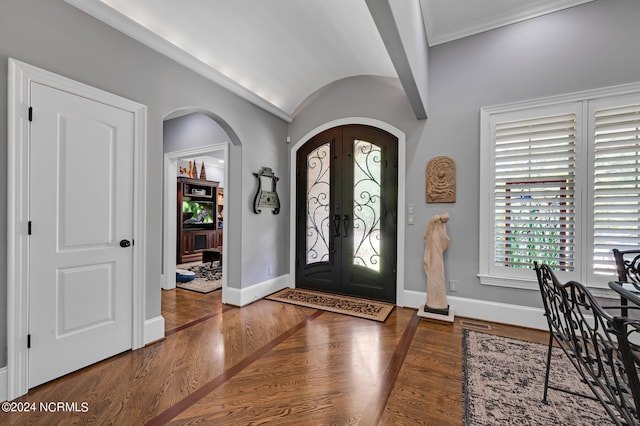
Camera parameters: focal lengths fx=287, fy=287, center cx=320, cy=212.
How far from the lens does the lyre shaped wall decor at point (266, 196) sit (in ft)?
12.9

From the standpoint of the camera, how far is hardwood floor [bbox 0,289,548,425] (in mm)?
1746

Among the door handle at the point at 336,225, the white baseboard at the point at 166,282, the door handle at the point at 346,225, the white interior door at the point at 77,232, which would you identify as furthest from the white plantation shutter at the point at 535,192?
the white baseboard at the point at 166,282

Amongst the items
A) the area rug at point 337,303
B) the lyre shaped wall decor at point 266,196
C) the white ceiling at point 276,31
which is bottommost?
the area rug at point 337,303

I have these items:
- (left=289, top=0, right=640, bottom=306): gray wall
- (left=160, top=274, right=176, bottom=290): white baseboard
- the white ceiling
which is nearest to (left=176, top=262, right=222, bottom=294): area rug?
(left=160, top=274, right=176, bottom=290): white baseboard

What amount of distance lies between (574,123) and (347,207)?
2.63 m

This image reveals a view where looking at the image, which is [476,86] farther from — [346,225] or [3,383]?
[3,383]

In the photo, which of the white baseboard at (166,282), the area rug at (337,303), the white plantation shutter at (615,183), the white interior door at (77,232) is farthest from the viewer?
the white baseboard at (166,282)

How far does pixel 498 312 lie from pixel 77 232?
Result: 13.4ft

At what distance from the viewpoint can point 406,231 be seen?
3.71 metres

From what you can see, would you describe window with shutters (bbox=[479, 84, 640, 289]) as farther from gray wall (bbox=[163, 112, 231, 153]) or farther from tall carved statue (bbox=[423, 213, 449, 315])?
gray wall (bbox=[163, 112, 231, 153])

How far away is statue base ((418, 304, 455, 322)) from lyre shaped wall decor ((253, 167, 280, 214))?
242cm

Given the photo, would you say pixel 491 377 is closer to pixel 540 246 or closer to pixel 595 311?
pixel 595 311

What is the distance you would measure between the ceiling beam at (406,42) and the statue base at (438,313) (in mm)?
2328

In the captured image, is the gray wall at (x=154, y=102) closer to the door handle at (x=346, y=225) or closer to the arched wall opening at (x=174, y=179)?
the arched wall opening at (x=174, y=179)
